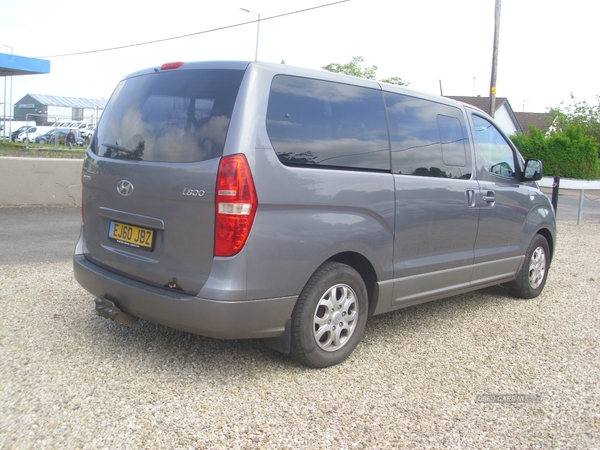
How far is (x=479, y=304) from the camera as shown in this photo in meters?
5.97

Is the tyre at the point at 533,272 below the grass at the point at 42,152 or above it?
below

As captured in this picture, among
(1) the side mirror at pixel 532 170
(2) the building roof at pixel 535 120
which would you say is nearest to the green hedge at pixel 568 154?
(1) the side mirror at pixel 532 170

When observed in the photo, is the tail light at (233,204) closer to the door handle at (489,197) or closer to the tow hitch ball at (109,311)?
the tow hitch ball at (109,311)

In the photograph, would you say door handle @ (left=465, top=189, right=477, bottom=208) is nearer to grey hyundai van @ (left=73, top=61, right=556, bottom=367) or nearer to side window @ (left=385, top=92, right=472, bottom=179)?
side window @ (left=385, top=92, right=472, bottom=179)

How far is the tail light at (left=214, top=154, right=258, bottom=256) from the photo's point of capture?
331cm

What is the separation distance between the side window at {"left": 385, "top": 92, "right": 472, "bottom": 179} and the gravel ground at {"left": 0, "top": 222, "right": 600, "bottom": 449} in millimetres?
1355

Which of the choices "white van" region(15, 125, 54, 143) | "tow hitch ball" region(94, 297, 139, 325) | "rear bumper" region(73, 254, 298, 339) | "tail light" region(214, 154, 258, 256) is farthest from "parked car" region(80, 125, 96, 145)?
"tail light" region(214, 154, 258, 256)

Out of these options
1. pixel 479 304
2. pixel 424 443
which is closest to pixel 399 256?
pixel 424 443

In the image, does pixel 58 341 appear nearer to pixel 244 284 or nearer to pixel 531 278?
pixel 244 284

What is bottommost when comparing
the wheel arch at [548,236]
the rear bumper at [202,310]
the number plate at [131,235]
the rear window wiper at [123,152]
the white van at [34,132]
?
the rear bumper at [202,310]

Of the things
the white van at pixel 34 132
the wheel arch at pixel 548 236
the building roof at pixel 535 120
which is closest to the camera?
the wheel arch at pixel 548 236

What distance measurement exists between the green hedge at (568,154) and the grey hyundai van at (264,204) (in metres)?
29.1

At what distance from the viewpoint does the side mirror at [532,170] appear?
5734mm

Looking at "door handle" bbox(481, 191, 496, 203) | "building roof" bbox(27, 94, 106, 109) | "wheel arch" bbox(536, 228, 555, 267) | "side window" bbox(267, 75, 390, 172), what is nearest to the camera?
"side window" bbox(267, 75, 390, 172)
